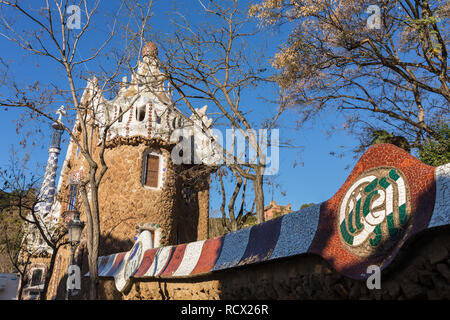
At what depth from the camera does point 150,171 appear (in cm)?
1555

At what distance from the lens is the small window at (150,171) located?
15.4m

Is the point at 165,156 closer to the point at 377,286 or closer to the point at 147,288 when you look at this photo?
the point at 147,288

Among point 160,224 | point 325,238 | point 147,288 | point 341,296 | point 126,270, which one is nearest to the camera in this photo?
point 341,296

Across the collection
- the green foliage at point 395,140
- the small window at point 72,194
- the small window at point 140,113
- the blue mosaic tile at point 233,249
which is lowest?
the blue mosaic tile at point 233,249

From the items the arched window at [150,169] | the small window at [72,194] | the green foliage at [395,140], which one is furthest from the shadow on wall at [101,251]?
the green foliage at [395,140]

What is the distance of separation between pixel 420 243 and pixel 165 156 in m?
12.8

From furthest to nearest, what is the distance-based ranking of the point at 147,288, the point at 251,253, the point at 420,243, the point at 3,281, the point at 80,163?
the point at 3,281
the point at 80,163
the point at 147,288
the point at 251,253
the point at 420,243

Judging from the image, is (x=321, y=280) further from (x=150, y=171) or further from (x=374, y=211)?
(x=150, y=171)

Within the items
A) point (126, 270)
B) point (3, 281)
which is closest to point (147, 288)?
point (126, 270)

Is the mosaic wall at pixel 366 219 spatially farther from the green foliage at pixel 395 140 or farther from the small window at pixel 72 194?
the small window at pixel 72 194

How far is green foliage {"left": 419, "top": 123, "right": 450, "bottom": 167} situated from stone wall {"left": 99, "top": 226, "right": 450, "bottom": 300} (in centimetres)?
313

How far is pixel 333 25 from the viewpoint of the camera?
780 cm

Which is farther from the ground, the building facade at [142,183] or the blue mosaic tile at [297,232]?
the building facade at [142,183]

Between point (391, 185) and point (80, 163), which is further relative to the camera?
point (80, 163)
